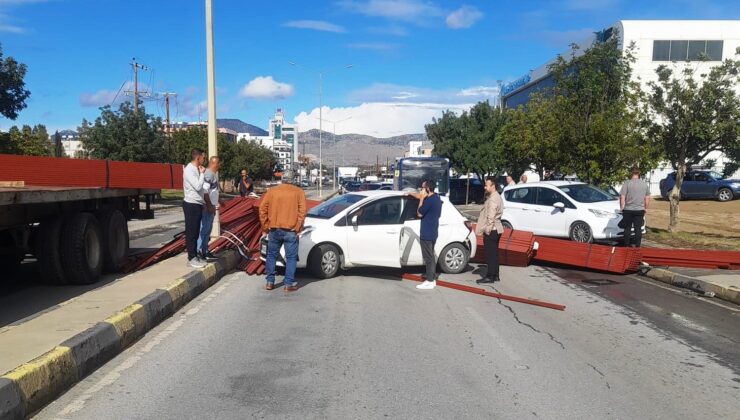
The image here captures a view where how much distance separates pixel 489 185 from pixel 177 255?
6058 millimetres

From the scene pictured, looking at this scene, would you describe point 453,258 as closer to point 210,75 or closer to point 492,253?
point 492,253

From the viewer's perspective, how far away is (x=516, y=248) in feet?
39.6

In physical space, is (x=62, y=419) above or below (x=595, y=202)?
below

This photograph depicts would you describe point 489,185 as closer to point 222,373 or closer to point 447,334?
point 447,334

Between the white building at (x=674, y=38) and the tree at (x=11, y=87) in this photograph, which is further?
the white building at (x=674, y=38)

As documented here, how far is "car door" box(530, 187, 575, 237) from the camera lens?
1494 cm

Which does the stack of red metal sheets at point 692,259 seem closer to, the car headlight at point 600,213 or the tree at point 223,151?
the car headlight at point 600,213

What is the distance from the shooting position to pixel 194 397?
4.70 m

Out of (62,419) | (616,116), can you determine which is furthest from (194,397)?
(616,116)

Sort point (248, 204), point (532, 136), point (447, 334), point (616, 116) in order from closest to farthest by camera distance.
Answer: point (447, 334)
point (248, 204)
point (616, 116)
point (532, 136)

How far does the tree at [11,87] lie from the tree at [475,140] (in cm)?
2927

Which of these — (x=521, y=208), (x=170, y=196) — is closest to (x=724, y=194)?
(x=521, y=208)

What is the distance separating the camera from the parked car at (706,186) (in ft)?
112

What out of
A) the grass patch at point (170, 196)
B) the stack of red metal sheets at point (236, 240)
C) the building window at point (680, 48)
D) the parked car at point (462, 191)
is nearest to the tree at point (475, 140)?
the parked car at point (462, 191)
